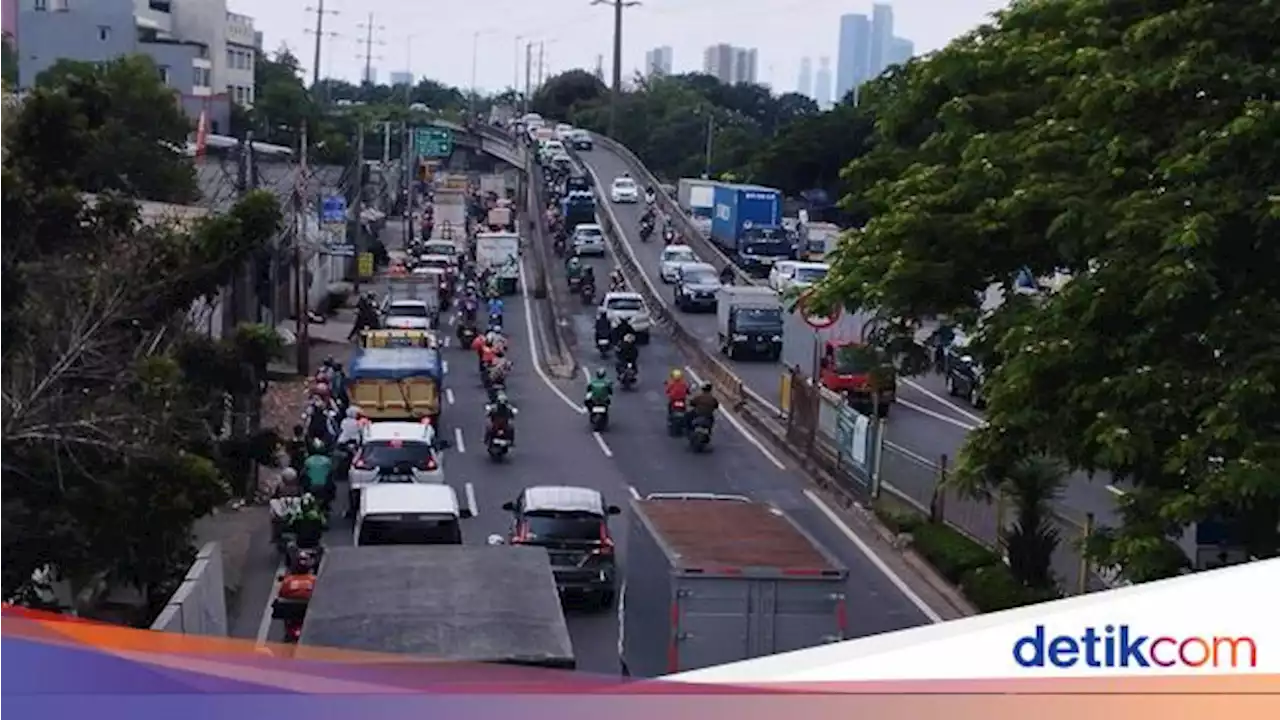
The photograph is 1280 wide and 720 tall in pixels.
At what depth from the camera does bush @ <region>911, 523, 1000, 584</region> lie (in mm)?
19703

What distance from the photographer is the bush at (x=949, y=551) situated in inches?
776

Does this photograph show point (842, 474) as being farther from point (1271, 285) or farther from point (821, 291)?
point (1271, 285)

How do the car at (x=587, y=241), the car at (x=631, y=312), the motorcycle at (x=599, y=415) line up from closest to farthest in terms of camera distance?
the motorcycle at (x=599, y=415) < the car at (x=631, y=312) < the car at (x=587, y=241)

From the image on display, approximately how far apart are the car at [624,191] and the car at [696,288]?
81.0 ft

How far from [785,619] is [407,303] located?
108ft

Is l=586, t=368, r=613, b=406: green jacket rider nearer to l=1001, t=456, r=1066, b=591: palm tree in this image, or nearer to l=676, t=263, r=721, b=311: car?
l=1001, t=456, r=1066, b=591: palm tree

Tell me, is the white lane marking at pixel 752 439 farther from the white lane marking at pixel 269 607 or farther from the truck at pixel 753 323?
the white lane marking at pixel 269 607

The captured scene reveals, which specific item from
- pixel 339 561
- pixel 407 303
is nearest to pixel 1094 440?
pixel 339 561

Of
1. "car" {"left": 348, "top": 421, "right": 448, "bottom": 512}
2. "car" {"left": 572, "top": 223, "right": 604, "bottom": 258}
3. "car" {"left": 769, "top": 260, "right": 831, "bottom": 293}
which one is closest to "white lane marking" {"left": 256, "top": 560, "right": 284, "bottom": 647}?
"car" {"left": 348, "top": 421, "right": 448, "bottom": 512}

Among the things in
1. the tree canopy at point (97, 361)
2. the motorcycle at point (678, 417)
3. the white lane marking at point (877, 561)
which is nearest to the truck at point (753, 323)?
the motorcycle at point (678, 417)

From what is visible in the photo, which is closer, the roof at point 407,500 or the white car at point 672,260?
the roof at point 407,500

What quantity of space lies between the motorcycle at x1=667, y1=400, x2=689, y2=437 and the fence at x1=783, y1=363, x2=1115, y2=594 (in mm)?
1792

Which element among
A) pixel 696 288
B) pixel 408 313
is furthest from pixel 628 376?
pixel 696 288

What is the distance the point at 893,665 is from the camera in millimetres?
5121
